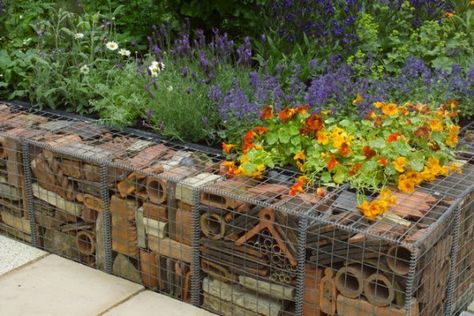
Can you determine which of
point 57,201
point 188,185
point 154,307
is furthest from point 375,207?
point 57,201

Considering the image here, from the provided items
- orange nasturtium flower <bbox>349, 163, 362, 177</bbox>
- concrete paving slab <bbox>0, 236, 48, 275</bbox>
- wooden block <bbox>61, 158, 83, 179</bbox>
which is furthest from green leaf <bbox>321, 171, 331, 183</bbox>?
concrete paving slab <bbox>0, 236, 48, 275</bbox>

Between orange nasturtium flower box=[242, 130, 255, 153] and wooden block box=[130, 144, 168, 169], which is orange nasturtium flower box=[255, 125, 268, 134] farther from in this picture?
wooden block box=[130, 144, 168, 169]

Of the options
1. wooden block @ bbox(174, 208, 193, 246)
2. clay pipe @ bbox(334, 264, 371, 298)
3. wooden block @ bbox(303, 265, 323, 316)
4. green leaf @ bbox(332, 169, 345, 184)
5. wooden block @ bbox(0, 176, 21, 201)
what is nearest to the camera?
clay pipe @ bbox(334, 264, 371, 298)

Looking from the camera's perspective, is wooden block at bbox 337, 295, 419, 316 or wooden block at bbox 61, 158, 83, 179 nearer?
wooden block at bbox 337, 295, 419, 316

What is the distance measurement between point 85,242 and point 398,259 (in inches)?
68.7

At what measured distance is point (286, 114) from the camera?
3.52 metres

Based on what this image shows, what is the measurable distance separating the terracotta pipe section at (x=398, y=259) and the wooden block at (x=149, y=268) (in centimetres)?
122

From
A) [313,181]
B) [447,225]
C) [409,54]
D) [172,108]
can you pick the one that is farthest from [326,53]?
[447,225]

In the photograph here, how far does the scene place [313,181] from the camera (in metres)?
3.36

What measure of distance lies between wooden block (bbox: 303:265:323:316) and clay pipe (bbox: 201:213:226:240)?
1.45 ft

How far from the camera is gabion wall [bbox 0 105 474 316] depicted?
2.97 meters

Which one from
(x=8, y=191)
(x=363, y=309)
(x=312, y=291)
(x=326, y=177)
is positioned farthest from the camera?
(x=8, y=191)

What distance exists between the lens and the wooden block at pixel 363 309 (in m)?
2.92

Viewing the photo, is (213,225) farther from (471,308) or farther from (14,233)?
(14,233)
